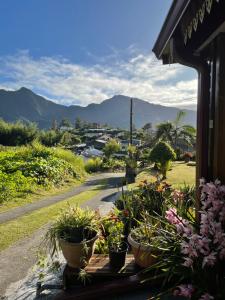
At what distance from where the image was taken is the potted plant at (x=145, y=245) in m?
3.04

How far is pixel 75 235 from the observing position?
3.28 m

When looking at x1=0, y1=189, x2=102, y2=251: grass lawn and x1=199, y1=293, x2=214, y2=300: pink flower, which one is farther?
x1=0, y1=189, x2=102, y2=251: grass lawn

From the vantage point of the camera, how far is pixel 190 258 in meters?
2.31

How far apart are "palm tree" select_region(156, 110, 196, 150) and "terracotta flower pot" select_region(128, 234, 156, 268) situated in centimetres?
2650

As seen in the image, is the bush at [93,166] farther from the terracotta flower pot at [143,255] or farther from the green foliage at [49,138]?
the terracotta flower pot at [143,255]

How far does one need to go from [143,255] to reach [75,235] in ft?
2.59

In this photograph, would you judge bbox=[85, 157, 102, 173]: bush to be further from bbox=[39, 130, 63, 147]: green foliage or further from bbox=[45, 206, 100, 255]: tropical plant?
bbox=[45, 206, 100, 255]: tropical plant

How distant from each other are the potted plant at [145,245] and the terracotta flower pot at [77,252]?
0.48 metres

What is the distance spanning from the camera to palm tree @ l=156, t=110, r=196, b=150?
96.0 feet

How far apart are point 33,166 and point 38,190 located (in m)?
1.62

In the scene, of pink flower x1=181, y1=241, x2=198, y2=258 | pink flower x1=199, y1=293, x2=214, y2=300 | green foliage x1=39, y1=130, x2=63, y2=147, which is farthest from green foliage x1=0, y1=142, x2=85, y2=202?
green foliage x1=39, y1=130, x2=63, y2=147

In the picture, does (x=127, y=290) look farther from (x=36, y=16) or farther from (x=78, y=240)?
(x=36, y=16)

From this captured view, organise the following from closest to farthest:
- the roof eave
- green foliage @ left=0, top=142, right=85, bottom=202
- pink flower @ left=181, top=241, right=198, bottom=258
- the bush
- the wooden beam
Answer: the roof eave, pink flower @ left=181, top=241, right=198, bottom=258, the wooden beam, green foliage @ left=0, top=142, right=85, bottom=202, the bush

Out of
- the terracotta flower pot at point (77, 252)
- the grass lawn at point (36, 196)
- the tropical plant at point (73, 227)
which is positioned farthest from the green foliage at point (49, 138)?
the terracotta flower pot at point (77, 252)
